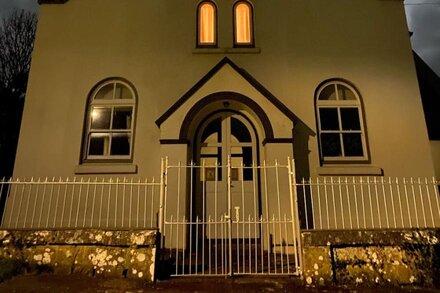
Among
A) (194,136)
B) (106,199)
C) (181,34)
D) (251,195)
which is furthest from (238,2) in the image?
(106,199)

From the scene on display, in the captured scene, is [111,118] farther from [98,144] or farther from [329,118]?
[329,118]

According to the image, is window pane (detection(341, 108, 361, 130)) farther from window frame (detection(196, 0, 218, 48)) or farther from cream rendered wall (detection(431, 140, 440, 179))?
window frame (detection(196, 0, 218, 48))

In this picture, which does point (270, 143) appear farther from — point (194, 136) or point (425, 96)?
point (425, 96)

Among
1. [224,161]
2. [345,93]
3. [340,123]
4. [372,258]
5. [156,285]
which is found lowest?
[156,285]

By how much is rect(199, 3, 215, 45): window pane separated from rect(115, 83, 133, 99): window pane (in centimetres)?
228

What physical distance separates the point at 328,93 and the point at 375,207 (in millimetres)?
2987

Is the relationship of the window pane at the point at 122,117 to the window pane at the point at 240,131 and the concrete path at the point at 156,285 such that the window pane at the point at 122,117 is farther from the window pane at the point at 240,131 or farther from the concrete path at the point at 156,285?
the concrete path at the point at 156,285

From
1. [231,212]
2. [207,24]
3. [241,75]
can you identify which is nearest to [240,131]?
[241,75]

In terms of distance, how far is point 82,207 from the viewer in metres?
7.43

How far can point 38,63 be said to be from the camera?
8.48 meters

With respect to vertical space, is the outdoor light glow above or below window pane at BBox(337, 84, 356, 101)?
below

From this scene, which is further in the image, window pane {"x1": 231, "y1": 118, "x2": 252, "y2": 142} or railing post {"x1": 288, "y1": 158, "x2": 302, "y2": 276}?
window pane {"x1": 231, "y1": 118, "x2": 252, "y2": 142}

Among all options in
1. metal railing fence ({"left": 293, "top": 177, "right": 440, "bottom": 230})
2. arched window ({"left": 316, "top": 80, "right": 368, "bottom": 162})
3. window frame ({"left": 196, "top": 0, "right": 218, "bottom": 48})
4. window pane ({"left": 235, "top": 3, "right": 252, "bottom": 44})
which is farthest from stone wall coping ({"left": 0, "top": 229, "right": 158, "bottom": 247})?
window pane ({"left": 235, "top": 3, "right": 252, "bottom": 44})

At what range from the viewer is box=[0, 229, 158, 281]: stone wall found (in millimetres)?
4906
